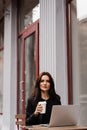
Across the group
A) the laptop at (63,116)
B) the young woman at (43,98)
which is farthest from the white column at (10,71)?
the laptop at (63,116)

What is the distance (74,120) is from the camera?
3520 mm

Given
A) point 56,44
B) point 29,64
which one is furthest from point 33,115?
point 29,64

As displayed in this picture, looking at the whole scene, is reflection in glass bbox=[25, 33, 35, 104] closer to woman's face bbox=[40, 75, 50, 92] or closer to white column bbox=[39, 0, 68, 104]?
white column bbox=[39, 0, 68, 104]

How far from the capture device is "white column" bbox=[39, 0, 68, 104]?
4.91 metres

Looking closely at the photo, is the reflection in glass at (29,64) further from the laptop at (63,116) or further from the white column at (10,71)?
the laptop at (63,116)

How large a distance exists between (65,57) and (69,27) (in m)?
0.42

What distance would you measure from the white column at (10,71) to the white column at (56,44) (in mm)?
2042

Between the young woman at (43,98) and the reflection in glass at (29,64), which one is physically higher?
the reflection in glass at (29,64)

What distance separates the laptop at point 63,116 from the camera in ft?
11.0

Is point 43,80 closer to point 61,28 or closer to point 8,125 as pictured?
point 61,28

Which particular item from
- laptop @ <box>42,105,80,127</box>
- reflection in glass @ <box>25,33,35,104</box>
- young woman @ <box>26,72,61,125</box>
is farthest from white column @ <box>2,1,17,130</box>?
laptop @ <box>42,105,80,127</box>


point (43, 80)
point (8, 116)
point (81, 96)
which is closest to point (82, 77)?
point (81, 96)

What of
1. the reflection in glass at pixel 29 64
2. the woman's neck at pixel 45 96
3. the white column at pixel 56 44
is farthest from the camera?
the reflection in glass at pixel 29 64

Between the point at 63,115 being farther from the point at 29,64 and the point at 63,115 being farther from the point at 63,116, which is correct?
the point at 29,64
